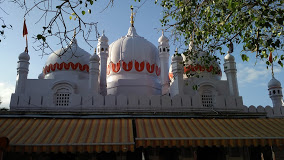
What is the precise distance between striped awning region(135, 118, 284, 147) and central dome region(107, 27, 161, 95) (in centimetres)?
746

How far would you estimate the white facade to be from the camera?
12844 millimetres

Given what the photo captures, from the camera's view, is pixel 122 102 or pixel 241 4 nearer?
pixel 241 4

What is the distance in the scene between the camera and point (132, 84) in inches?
637

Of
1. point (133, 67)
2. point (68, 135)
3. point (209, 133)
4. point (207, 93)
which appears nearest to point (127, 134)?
point (68, 135)

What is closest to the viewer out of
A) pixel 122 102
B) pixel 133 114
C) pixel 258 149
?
pixel 258 149

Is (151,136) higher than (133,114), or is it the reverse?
(133,114)

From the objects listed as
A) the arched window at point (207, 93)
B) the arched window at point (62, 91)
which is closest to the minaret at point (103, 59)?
the arched window at point (62, 91)

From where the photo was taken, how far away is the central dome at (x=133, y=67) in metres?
16.3

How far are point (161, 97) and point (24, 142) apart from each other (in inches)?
288

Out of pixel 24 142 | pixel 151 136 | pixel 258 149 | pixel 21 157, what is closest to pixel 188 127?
pixel 151 136

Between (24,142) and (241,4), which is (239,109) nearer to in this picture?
(241,4)

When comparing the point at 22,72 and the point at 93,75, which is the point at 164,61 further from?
the point at 22,72

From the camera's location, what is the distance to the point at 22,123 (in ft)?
27.9

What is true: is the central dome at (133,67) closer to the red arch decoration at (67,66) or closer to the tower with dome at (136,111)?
the tower with dome at (136,111)
